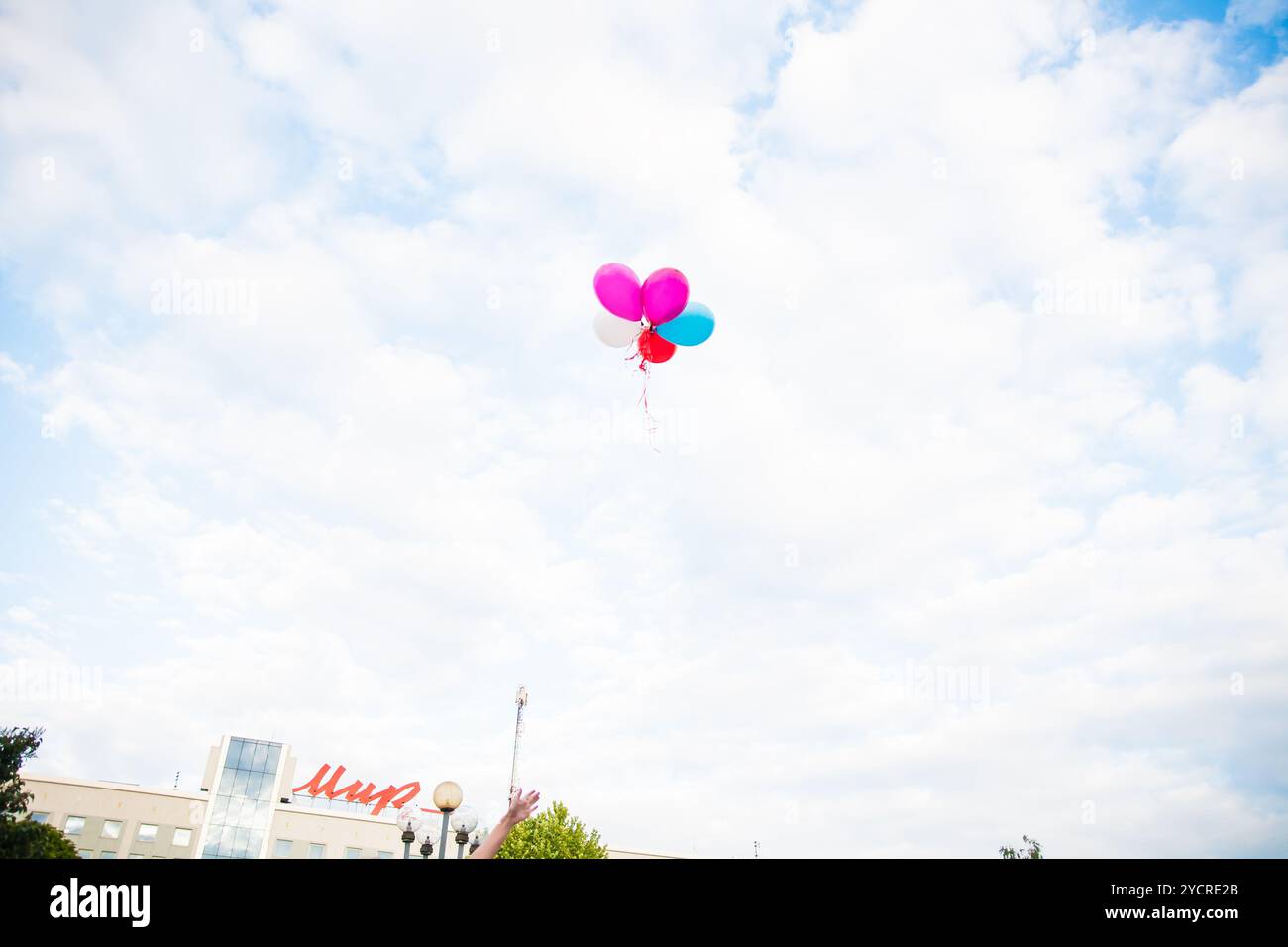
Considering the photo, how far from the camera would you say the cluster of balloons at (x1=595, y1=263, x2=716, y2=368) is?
9016mm

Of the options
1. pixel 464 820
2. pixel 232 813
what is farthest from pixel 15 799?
pixel 464 820

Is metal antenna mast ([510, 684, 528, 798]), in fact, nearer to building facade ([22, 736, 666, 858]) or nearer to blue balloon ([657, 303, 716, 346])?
building facade ([22, 736, 666, 858])

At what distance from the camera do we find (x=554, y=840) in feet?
76.3

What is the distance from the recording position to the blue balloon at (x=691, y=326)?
9.36 m

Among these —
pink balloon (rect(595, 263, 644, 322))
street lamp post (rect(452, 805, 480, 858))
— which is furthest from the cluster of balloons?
street lamp post (rect(452, 805, 480, 858))

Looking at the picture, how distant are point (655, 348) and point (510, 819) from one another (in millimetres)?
7150

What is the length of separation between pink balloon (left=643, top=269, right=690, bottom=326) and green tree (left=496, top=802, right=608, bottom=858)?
19.8 metres

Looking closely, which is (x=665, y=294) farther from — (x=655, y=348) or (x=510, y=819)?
(x=510, y=819)
